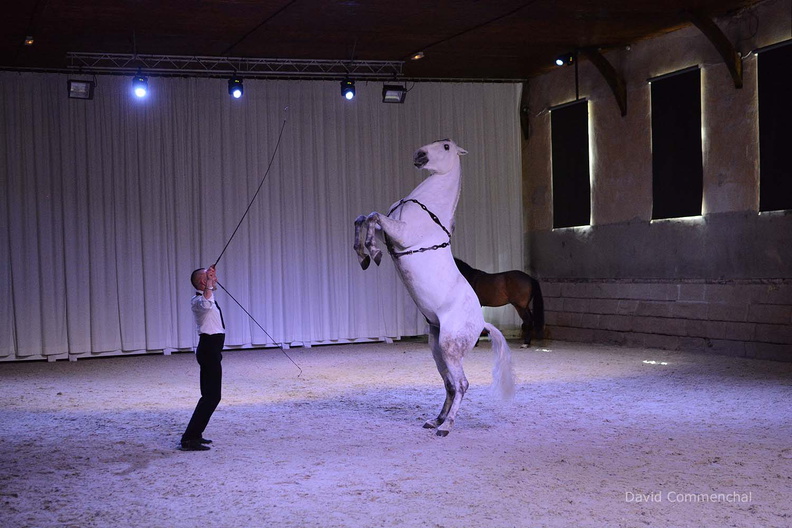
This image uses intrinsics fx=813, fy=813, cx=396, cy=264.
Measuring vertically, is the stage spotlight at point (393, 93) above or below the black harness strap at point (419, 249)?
above

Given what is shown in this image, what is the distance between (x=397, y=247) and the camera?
5746 millimetres

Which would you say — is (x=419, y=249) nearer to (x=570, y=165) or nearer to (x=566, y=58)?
(x=566, y=58)

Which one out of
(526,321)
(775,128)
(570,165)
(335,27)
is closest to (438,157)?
(335,27)

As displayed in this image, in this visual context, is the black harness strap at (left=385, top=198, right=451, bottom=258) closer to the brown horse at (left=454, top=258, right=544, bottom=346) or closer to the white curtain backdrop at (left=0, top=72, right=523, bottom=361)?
the brown horse at (left=454, top=258, right=544, bottom=346)

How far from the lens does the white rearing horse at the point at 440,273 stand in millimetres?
5738

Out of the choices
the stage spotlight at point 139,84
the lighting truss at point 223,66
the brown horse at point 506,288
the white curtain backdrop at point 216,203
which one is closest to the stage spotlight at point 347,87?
the lighting truss at point 223,66

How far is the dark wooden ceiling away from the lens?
8617mm

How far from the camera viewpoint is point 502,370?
19.2ft

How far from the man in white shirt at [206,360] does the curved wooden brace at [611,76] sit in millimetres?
7539

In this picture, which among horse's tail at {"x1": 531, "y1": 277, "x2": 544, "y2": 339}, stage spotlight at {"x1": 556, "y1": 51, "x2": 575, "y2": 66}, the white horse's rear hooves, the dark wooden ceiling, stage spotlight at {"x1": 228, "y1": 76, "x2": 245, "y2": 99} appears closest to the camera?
the white horse's rear hooves

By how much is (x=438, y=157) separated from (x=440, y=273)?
0.85m

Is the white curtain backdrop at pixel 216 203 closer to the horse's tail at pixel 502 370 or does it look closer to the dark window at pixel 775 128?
the dark window at pixel 775 128

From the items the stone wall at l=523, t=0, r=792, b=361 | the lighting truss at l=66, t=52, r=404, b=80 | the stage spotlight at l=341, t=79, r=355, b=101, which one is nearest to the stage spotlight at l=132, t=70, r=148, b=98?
the lighting truss at l=66, t=52, r=404, b=80

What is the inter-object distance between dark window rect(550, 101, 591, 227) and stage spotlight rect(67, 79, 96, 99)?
21.9 ft
